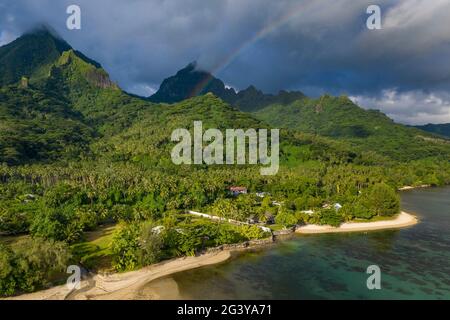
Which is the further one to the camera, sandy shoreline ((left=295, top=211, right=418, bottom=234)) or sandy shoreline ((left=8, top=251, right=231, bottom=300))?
sandy shoreline ((left=295, top=211, right=418, bottom=234))

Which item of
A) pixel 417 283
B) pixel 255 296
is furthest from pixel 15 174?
pixel 417 283

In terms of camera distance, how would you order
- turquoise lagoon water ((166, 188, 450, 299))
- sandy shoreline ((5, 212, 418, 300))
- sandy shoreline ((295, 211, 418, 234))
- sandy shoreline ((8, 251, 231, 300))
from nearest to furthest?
1. sandy shoreline ((8, 251, 231, 300))
2. sandy shoreline ((5, 212, 418, 300))
3. turquoise lagoon water ((166, 188, 450, 299))
4. sandy shoreline ((295, 211, 418, 234))

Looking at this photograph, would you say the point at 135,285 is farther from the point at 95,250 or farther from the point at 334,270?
the point at 334,270

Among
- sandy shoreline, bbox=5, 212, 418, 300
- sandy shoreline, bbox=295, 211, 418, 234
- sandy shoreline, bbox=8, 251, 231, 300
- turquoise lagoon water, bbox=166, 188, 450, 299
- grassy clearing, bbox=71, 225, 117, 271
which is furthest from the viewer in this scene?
sandy shoreline, bbox=295, 211, 418, 234

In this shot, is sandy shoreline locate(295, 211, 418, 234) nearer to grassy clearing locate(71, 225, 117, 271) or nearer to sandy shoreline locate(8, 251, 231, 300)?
sandy shoreline locate(8, 251, 231, 300)

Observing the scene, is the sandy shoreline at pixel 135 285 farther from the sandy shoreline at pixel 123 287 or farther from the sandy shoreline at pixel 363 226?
the sandy shoreline at pixel 363 226

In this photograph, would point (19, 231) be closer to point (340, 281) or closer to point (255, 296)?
point (255, 296)

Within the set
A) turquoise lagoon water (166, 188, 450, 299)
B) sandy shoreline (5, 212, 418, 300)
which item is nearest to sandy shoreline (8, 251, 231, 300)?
sandy shoreline (5, 212, 418, 300)
